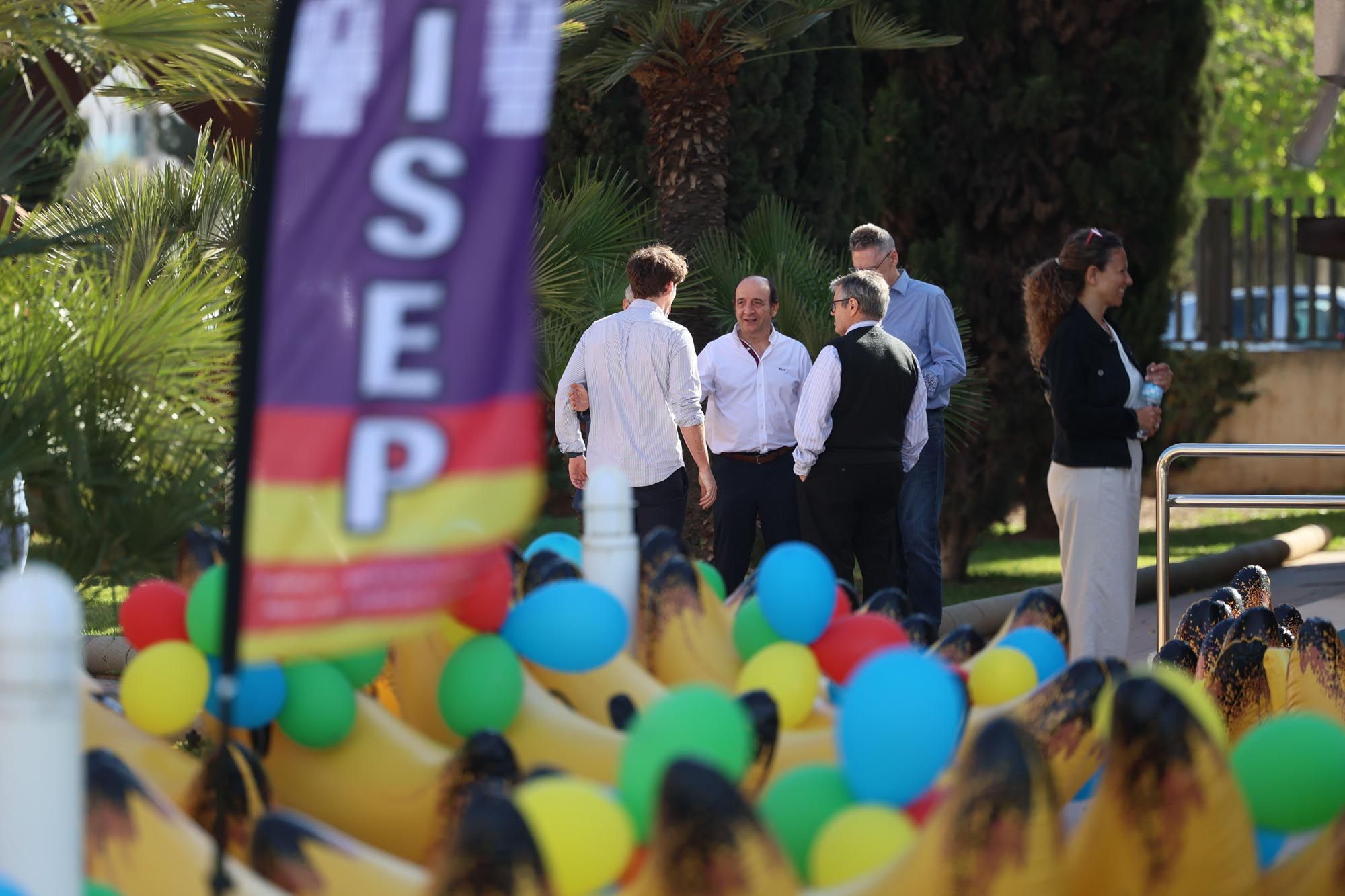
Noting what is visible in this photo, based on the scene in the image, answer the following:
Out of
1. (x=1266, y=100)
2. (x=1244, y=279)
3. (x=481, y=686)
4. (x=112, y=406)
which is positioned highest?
(x=1266, y=100)

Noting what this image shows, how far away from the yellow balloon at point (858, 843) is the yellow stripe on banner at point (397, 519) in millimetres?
542

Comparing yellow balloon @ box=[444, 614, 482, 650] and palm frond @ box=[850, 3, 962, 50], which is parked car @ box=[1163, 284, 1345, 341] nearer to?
palm frond @ box=[850, 3, 962, 50]

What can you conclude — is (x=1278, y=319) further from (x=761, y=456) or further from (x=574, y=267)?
(x=761, y=456)

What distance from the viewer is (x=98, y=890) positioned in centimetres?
205

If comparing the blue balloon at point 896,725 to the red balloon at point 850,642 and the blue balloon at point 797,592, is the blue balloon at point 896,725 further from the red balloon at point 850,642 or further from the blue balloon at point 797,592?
the red balloon at point 850,642

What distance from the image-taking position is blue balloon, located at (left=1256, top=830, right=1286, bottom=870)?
7.20 ft

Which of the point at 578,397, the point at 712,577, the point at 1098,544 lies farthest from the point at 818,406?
the point at 712,577

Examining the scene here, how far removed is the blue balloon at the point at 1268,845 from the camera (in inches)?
86.4

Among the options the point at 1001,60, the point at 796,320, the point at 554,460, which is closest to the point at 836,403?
the point at 796,320

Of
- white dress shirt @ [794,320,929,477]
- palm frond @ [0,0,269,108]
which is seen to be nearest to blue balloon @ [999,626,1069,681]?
palm frond @ [0,0,269,108]

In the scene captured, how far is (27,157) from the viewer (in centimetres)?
324

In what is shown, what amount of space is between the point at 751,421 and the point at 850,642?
3770mm

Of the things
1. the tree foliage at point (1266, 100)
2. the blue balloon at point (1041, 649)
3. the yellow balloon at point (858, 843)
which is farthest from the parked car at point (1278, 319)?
the yellow balloon at point (858, 843)

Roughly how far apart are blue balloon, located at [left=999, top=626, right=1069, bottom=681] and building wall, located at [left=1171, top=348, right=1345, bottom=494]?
1316 cm
